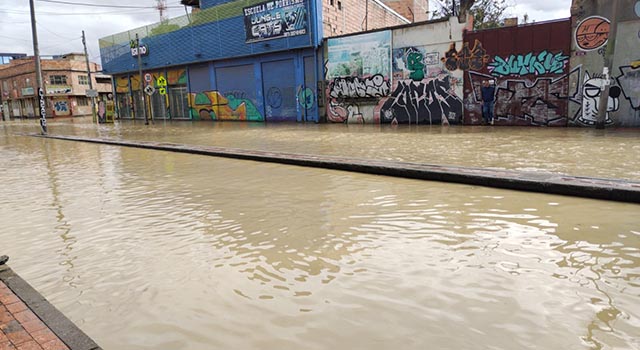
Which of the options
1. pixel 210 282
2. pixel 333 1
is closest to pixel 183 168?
pixel 210 282

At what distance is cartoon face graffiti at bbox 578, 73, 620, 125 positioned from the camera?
14.4m

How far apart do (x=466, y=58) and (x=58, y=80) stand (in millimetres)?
52821

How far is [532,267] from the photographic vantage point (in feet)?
11.5

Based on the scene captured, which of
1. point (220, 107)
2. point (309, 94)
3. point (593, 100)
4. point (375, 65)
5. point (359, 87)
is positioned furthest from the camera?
point (220, 107)

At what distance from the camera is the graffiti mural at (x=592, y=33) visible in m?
14.3

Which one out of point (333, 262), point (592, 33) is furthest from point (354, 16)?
point (333, 262)

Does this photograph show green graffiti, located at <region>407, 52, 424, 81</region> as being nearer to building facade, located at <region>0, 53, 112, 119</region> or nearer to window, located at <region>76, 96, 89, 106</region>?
building facade, located at <region>0, 53, 112, 119</region>

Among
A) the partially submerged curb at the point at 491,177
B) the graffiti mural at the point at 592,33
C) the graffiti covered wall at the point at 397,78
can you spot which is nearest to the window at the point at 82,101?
the graffiti covered wall at the point at 397,78

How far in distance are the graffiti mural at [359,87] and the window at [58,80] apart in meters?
45.2

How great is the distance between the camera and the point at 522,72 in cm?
1623

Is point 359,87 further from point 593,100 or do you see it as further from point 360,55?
point 593,100

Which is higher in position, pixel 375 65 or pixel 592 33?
pixel 592 33

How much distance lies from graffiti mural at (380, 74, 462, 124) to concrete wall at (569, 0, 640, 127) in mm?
4492

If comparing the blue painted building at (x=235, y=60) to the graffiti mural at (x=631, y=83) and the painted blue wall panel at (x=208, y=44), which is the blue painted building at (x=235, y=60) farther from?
the graffiti mural at (x=631, y=83)
